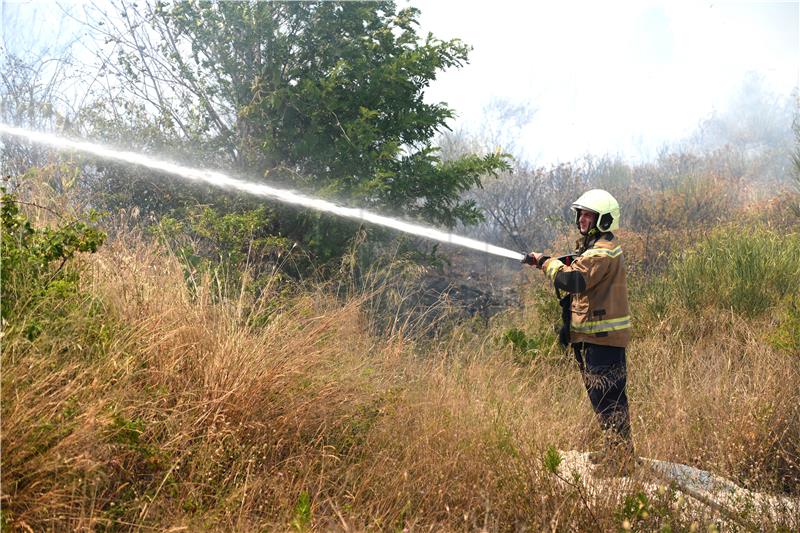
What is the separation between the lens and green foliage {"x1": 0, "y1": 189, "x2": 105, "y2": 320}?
3.35 meters

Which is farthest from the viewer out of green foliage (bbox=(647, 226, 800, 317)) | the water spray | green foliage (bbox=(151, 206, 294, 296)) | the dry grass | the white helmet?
the water spray

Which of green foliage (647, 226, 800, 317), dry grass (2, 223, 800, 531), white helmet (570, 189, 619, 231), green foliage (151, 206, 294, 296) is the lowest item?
dry grass (2, 223, 800, 531)

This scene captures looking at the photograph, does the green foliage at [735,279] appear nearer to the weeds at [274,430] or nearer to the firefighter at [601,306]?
the weeds at [274,430]

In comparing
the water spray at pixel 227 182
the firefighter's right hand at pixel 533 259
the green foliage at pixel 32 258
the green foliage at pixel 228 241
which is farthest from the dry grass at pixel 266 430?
the water spray at pixel 227 182

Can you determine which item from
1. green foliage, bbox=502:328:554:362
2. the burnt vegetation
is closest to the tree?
the burnt vegetation

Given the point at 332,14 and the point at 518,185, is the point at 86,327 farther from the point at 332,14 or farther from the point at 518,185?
the point at 518,185

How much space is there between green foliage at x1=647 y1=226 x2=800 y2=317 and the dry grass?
2.71 metres

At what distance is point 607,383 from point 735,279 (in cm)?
382

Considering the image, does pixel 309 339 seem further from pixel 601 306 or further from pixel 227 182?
pixel 227 182

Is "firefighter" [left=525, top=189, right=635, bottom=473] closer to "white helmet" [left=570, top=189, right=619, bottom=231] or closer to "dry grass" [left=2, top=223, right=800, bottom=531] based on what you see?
"white helmet" [left=570, top=189, right=619, bottom=231]

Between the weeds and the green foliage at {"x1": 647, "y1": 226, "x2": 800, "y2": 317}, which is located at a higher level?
the green foliage at {"x1": 647, "y1": 226, "x2": 800, "y2": 317}

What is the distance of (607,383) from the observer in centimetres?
440

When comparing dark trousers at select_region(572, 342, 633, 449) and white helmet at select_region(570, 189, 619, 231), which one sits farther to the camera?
white helmet at select_region(570, 189, 619, 231)

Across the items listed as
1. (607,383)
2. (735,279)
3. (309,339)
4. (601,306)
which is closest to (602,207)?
(601,306)
